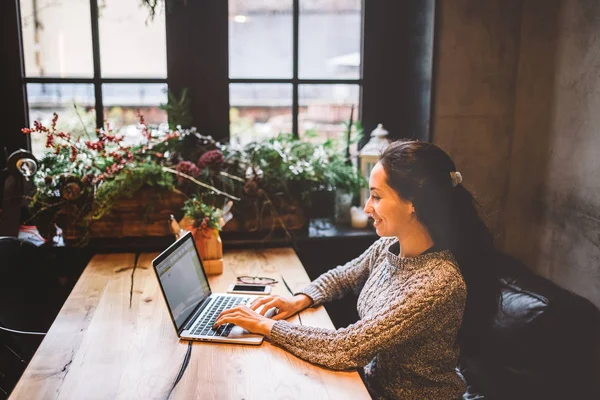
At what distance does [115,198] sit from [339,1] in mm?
1478

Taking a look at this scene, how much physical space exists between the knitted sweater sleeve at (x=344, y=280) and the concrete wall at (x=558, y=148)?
0.84 m

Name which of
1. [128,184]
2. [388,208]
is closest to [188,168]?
[128,184]

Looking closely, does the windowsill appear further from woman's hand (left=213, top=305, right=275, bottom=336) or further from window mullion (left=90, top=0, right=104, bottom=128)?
woman's hand (left=213, top=305, right=275, bottom=336)

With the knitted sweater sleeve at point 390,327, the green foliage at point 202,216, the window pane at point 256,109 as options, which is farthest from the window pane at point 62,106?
the knitted sweater sleeve at point 390,327

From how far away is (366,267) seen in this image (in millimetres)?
2217

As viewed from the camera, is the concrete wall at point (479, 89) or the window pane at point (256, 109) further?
the window pane at point (256, 109)

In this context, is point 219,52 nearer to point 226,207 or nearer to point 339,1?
point 339,1

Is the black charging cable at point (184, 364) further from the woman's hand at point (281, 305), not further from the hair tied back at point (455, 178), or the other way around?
the hair tied back at point (455, 178)

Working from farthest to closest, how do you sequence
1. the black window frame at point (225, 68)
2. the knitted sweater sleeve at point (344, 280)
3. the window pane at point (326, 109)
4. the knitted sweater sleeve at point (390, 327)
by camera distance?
the window pane at point (326, 109), the black window frame at point (225, 68), the knitted sweater sleeve at point (344, 280), the knitted sweater sleeve at point (390, 327)

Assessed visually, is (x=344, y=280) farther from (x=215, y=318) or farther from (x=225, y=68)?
(x=225, y=68)

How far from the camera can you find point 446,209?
1.80 metres

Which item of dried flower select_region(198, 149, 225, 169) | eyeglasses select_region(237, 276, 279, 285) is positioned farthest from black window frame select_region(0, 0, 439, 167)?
eyeglasses select_region(237, 276, 279, 285)

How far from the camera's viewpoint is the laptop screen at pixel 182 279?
1.83 m

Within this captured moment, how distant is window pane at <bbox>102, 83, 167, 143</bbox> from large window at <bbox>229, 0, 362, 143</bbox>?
365 millimetres
